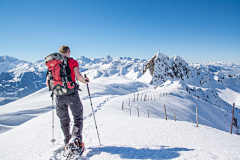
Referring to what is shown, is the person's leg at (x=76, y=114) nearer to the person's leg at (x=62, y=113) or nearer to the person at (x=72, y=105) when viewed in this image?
the person at (x=72, y=105)

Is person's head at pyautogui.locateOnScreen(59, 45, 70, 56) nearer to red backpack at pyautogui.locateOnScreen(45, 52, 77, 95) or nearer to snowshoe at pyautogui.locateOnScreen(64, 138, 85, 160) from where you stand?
red backpack at pyautogui.locateOnScreen(45, 52, 77, 95)

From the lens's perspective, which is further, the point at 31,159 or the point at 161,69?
the point at 161,69

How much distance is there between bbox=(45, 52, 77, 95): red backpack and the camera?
3.36 metres

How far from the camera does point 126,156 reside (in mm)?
3242

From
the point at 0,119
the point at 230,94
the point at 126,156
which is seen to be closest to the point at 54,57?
the point at 126,156

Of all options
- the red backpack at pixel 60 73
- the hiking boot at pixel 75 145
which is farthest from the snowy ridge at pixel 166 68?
the hiking boot at pixel 75 145

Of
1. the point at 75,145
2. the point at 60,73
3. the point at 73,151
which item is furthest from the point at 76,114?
the point at 60,73

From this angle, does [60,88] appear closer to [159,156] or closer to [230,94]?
[159,156]

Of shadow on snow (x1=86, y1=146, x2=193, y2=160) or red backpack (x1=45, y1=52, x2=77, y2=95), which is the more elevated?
red backpack (x1=45, y1=52, x2=77, y2=95)

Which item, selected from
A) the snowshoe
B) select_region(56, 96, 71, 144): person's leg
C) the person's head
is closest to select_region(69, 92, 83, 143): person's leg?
select_region(56, 96, 71, 144): person's leg

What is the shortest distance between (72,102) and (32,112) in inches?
1038

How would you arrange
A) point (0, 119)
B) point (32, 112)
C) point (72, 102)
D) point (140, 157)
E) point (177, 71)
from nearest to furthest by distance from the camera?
point (140, 157), point (72, 102), point (0, 119), point (32, 112), point (177, 71)

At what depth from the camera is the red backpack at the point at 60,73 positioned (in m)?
3.36

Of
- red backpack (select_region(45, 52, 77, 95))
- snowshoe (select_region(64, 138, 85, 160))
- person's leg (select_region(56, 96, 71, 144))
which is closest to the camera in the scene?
snowshoe (select_region(64, 138, 85, 160))
